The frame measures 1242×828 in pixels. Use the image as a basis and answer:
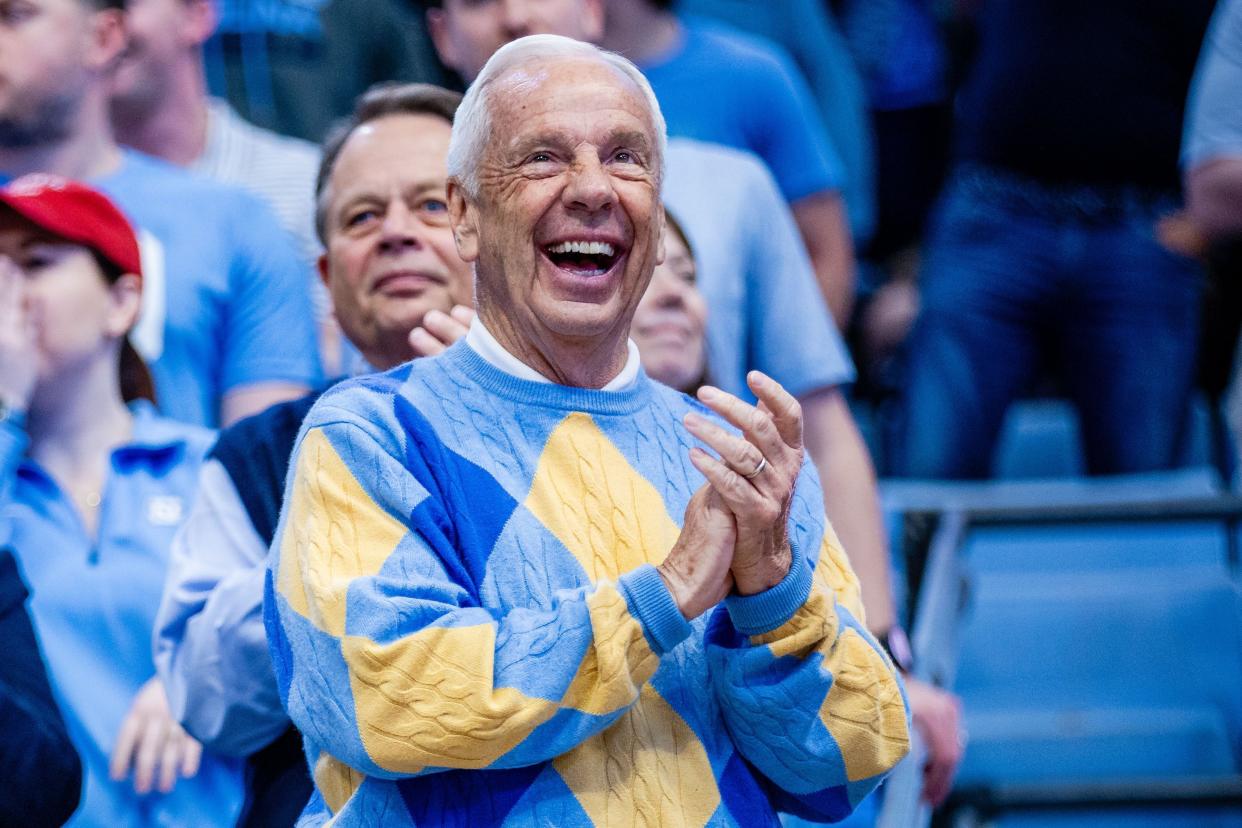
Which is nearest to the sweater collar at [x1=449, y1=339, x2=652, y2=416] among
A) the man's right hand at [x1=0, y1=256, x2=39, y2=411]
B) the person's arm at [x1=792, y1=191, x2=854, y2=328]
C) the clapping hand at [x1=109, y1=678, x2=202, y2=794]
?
the clapping hand at [x1=109, y1=678, x2=202, y2=794]

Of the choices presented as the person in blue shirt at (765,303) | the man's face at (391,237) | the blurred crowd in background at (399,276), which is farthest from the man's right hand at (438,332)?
the person in blue shirt at (765,303)

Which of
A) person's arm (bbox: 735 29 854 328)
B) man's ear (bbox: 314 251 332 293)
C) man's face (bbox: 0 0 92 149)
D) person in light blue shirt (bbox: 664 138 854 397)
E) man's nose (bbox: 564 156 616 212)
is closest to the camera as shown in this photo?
man's nose (bbox: 564 156 616 212)

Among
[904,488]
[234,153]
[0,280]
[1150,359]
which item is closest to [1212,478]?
[1150,359]

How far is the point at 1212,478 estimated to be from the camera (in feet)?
13.2

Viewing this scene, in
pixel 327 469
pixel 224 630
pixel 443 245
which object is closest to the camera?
pixel 327 469

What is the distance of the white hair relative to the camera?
1733mm

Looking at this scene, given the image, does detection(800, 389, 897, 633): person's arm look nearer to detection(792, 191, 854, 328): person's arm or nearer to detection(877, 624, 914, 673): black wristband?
detection(877, 624, 914, 673): black wristband

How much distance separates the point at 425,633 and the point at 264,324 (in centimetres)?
186

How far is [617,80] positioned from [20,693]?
1.01m

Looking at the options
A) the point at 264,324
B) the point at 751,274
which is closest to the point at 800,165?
the point at 751,274

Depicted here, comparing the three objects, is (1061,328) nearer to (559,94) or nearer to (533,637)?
(559,94)

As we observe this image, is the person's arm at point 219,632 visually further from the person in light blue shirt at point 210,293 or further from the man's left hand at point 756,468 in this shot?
the person in light blue shirt at point 210,293

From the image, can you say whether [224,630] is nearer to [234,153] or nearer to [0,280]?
[0,280]

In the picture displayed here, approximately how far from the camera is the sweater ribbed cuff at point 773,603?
5.30ft
